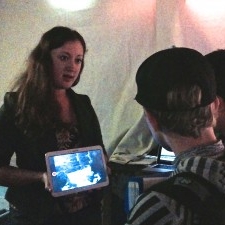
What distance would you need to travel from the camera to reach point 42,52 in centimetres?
130

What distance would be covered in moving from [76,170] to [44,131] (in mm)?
158

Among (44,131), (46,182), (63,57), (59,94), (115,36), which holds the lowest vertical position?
(46,182)

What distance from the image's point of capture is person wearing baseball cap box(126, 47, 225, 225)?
1.94ft

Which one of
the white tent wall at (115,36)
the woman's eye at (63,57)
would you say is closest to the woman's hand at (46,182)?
the woman's eye at (63,57)

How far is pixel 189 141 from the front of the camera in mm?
681

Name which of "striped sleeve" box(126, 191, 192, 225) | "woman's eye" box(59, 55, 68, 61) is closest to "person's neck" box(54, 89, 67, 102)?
"woman's eye" box(59, 55, 68, 61)

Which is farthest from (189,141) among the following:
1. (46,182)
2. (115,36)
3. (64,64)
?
(115,36)

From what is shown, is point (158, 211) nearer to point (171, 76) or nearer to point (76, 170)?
point (171, 76)

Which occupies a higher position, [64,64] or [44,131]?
[64,64]

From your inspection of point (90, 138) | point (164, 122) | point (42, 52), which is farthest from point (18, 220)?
point (164, 122)

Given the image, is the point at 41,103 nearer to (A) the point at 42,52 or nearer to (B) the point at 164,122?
(A) the point at 42,52

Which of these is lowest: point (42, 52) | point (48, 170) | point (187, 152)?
point (48, 170)

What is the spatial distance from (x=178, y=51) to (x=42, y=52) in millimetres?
717

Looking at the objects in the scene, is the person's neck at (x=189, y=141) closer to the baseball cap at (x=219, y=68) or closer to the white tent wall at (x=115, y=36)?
the baseball cap at (x=219, y=68)
